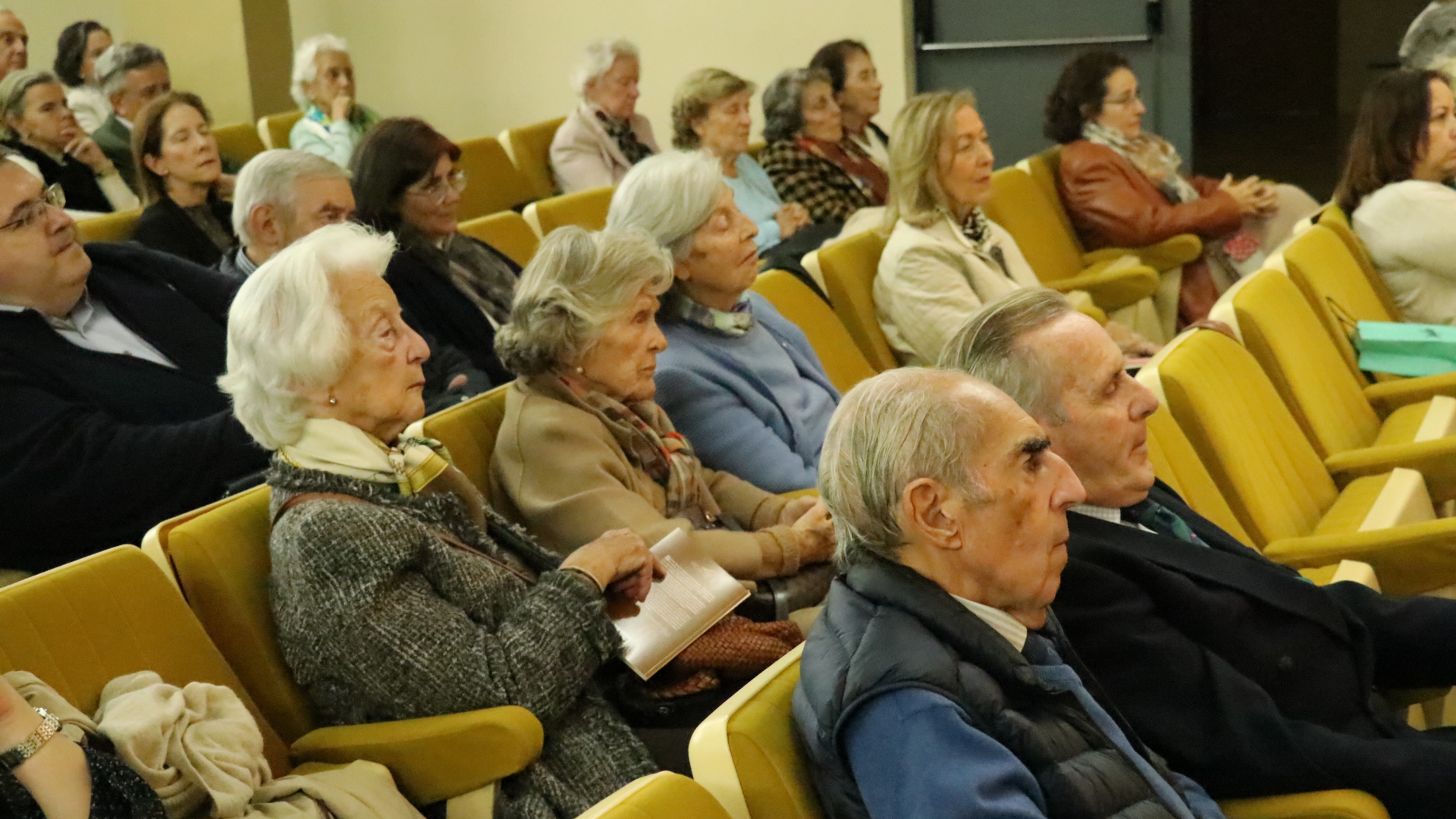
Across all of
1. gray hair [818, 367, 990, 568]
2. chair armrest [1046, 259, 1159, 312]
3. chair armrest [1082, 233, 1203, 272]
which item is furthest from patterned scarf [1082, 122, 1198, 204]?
gray hair [818, 367, 990, 568]

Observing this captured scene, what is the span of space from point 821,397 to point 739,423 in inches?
12.3

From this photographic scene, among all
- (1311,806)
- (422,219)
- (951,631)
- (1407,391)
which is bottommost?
(1407,391)

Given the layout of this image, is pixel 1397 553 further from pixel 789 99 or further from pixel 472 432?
pixel 789 99

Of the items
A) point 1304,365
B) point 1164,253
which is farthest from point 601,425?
point 1164,253

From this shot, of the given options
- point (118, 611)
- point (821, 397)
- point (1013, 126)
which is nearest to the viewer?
point (118, 611)

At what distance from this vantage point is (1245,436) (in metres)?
2.75

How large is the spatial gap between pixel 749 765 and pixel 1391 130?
3509 mm

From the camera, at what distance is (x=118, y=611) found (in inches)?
71.5

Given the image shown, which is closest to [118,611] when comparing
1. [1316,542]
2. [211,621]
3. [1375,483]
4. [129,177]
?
[211,621]

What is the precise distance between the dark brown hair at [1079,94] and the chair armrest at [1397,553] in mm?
3099

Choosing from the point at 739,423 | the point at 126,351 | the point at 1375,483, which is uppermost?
the point at 126,351

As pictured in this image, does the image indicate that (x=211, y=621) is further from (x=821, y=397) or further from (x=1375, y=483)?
(x=1375, y=483)

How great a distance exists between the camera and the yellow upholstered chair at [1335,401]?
2.88m

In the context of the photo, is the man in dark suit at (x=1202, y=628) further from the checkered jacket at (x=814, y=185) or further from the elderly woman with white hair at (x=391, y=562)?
the checkered jacket at (x=814, y=185)
